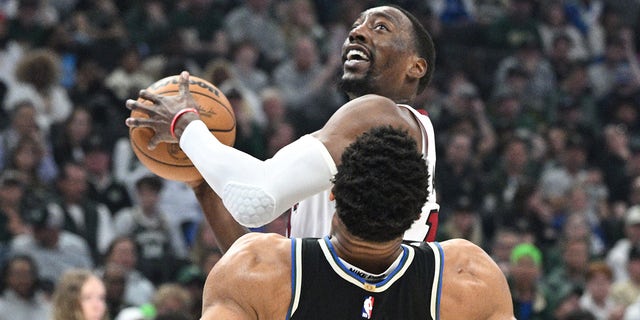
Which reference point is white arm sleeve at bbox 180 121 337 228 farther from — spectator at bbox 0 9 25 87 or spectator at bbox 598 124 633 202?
spectator at bbox 598 124 633 202

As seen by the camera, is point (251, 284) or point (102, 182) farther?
point (102, 182)

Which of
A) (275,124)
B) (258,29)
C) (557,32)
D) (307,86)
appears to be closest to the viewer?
(275,124)

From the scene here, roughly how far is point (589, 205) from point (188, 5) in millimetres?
4295

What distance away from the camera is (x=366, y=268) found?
3.07 metres

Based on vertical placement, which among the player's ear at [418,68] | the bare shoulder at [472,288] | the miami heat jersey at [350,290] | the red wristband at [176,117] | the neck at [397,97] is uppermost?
the red wristband at [176,117]

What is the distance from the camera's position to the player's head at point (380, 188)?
2951 millimetres

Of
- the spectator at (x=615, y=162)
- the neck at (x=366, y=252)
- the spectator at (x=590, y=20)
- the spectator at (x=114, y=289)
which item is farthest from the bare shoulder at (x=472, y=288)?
the spectator at (x=590, y=20)

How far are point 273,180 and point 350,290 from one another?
1.51 feet

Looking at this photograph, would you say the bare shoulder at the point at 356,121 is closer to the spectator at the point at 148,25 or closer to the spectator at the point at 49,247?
the spectator at the point at 49,247

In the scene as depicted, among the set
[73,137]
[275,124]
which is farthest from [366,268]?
[275,124]

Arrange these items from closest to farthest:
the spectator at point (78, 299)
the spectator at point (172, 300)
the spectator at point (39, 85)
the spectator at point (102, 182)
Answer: the spectator at point (78, 299) < the spectator at point (172, 300) < the spectator at point (102, 182) < the spectator at point (39, 85)

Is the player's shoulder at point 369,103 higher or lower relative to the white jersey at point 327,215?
higher

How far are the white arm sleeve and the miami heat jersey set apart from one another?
276 millimetres

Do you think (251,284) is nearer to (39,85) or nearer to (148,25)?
(39,85)
